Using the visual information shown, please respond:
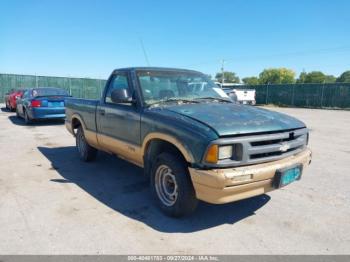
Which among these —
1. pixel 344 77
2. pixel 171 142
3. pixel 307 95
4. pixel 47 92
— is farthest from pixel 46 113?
pixel 344 77

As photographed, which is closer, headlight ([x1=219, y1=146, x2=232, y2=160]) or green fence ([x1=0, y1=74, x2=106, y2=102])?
headlight ([x1=219, y1=146, x2=232, y2=160])

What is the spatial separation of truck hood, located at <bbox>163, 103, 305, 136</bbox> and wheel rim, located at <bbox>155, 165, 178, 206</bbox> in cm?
77

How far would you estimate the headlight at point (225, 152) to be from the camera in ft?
9.52

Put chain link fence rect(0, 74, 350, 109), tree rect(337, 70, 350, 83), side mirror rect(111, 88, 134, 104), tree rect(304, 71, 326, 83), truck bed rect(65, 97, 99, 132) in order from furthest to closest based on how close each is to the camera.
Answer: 1. tree rect(337, 70, 350, 83)
2. tree rect(304, 71, 326, 83)
3. chain link fence rect(0, 74, 350, 109)
4. truck bed rect(65, 97, 99, 132)
5. side mirror rect(111, 88, 134, 104)

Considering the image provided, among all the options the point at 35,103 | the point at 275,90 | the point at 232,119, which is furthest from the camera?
the point at 275,90

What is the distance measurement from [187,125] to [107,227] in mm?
1487

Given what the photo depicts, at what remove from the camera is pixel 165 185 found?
3.71 m

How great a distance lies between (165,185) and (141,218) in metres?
0.50

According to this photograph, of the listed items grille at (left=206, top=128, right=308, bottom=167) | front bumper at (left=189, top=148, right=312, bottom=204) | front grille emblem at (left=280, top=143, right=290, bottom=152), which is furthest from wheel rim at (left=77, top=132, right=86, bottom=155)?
front grille emblem at (left=280, top=143, right=290, bottom=152)

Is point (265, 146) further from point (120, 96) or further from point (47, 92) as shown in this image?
point (47, 92)

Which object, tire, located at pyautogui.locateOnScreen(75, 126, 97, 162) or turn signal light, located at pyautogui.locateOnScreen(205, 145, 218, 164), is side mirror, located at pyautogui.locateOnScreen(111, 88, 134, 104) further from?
tire, located at pyautogui.locateOnScreen(75, 126, 97, 162)

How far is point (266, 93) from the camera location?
30.5m

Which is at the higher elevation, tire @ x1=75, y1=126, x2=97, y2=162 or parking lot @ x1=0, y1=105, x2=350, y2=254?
tire @ x1=75, y1=126, x2=97, y2=162

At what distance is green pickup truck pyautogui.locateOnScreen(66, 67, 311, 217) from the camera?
294cm
